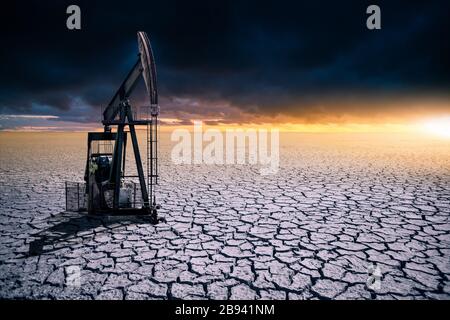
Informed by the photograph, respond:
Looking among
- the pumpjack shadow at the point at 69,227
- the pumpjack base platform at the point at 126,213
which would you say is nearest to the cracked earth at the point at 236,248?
the pumpjack shadow at the point at 69,227

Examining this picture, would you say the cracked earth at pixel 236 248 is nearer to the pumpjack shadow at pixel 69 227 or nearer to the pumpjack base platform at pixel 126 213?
the pumpjack shadow at pixel 69 227

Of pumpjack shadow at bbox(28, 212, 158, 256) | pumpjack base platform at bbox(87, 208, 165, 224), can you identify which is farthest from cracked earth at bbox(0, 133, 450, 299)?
pumpjack base platform at bbox(87, 208, 165, 224)

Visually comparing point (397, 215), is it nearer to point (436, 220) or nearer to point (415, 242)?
point (436, 220)

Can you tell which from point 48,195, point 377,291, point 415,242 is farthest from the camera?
point 48,195

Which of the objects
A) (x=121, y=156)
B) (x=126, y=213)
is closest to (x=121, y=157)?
(x=121, y=156)

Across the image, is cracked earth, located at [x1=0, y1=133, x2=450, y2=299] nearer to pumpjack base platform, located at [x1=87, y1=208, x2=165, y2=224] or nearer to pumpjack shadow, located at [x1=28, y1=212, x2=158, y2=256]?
pumpjack shadow, located at [x1=28, y1=212, x2=158, y2=256]

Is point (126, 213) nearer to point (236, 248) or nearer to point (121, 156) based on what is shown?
point (121, 156)

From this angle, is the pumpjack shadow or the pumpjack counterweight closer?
the pumpjack shadow
